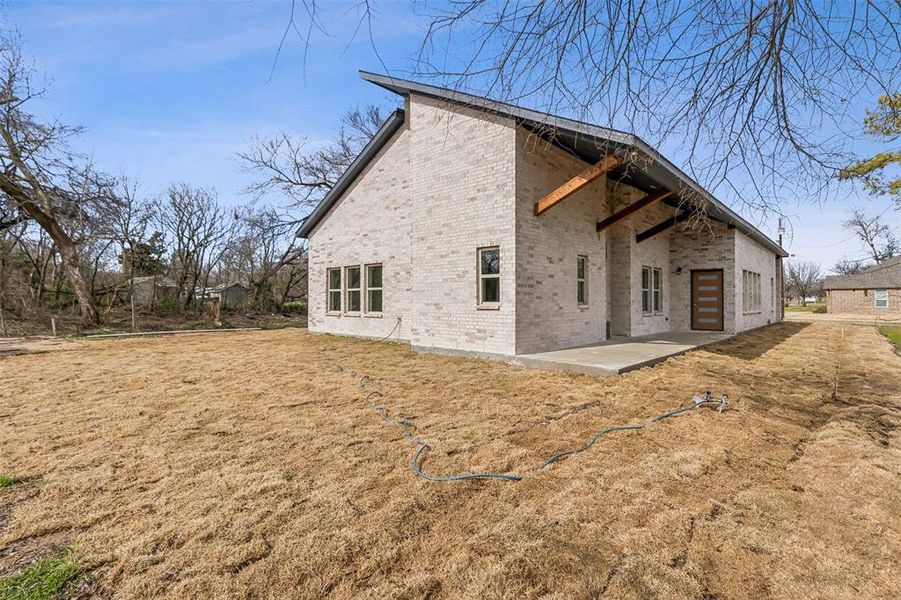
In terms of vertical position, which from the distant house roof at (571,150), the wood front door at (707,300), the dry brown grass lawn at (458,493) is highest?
the distant house roof at (571,150)

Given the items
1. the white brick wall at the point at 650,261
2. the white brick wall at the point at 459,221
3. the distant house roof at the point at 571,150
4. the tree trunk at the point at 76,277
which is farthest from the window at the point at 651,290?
the tree trunk at the point at 76,277

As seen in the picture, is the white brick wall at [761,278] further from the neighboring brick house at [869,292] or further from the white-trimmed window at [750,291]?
the neighboring brick house at [869,292]

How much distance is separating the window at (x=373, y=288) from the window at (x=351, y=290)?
21.3 inches

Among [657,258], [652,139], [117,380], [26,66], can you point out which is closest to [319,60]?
[652,139]

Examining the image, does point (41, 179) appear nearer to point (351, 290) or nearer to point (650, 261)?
point (351, 290)

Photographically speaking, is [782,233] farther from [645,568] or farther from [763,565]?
[645,568]

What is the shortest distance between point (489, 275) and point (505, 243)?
0.73 m

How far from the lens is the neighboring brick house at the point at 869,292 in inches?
1203

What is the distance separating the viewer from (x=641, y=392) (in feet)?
18.7

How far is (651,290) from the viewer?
41.3 feet

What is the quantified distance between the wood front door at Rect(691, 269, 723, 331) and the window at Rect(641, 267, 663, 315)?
1.39 m

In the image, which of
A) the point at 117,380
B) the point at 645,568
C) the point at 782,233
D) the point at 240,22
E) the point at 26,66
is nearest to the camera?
the point at 645,568

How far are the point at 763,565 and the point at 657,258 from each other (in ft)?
40.5

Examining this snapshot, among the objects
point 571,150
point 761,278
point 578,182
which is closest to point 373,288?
point 571,150
